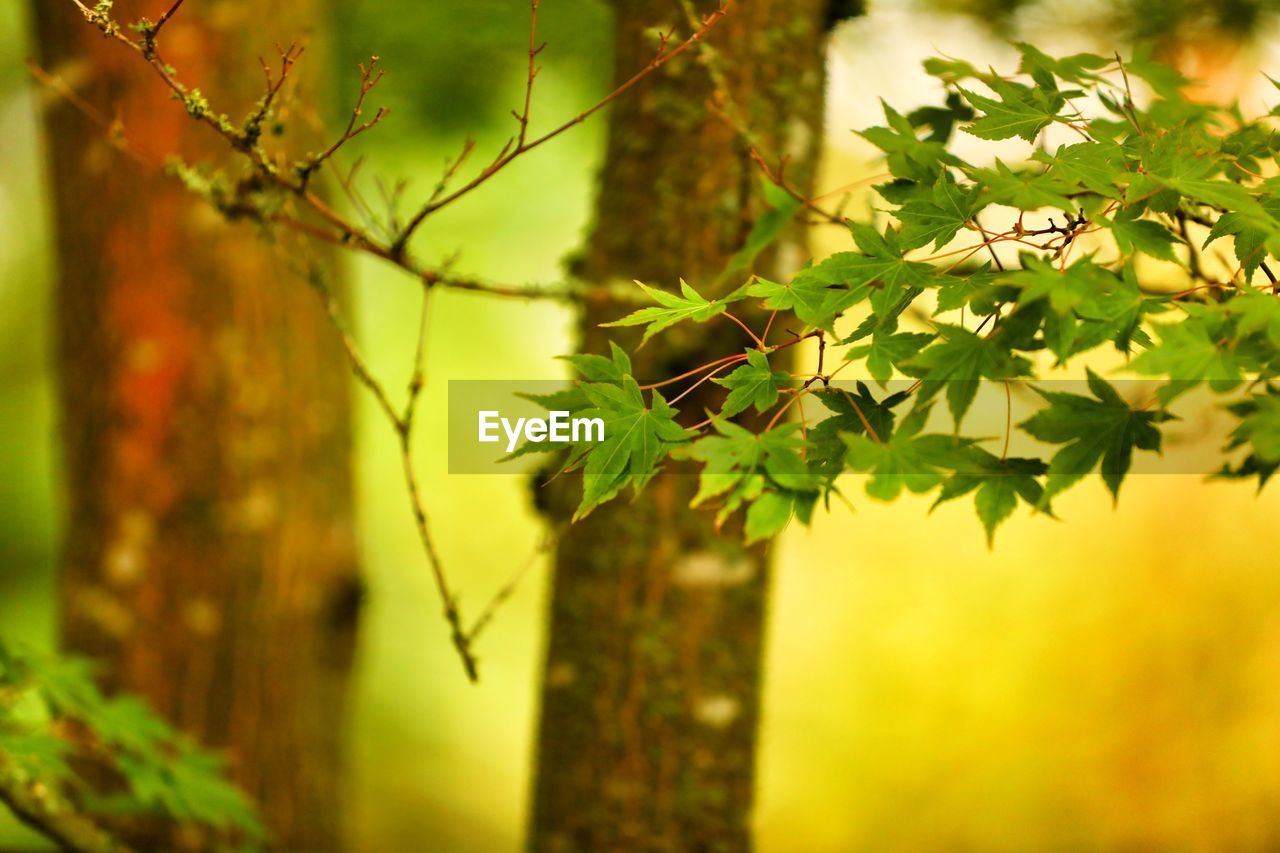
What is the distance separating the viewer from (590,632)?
4.36ft

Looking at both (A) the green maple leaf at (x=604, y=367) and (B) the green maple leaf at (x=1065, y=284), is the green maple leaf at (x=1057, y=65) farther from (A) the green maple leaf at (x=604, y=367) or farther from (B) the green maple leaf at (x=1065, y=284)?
(A) the green maple leaf at (x=604, y=367)

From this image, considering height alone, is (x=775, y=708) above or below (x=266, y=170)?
below

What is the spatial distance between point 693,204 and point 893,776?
463cm

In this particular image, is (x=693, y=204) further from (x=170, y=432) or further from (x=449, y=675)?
(x=449, y=675)

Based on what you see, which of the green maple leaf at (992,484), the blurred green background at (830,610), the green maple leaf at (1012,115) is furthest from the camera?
the blurred green background at (830,610)

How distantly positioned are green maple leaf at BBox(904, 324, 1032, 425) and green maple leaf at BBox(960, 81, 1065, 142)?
8.9 inches

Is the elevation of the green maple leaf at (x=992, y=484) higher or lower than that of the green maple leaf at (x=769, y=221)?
lower

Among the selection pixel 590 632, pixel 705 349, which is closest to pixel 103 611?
pixel 590 632

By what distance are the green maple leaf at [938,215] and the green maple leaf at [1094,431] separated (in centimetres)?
14

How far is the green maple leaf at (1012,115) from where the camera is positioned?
29.3 inches

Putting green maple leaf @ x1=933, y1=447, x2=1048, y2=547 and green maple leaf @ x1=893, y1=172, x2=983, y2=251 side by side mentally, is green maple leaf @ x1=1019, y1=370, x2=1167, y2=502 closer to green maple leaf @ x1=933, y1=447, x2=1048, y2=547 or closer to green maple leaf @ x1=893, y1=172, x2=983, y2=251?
green maple leaf @ x1=933, y1=447, x2=1048, y2=547

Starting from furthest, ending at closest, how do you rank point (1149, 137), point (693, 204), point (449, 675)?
point (449, 675)
point (693, 204)
point (1149, 137)

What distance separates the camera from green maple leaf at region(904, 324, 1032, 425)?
0.61m

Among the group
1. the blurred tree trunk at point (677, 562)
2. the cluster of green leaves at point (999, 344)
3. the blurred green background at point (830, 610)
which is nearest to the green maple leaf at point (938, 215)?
the cluster of green leaves at point (999, 344)
